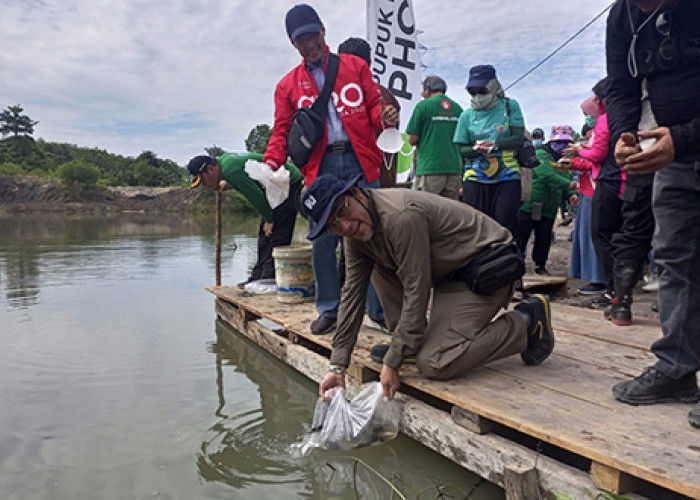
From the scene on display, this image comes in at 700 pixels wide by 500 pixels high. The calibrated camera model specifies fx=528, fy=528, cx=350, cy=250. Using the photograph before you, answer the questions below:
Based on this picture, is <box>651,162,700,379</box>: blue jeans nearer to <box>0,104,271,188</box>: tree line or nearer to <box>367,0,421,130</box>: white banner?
<box>367,0,421,130</box>: white banner

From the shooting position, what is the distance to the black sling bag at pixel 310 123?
335 cm

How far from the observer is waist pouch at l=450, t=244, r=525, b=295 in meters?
2.48

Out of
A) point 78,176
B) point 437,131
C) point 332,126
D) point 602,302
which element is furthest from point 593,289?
point 78,176

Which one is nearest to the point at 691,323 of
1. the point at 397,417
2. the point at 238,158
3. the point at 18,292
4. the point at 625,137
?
the point at 625,137

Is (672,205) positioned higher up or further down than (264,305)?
higher up

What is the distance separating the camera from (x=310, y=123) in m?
3.33

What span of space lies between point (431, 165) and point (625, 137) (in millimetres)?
3350

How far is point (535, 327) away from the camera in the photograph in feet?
8.54

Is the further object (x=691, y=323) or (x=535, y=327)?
(x=535, y=327)

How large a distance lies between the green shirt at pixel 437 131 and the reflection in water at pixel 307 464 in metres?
2.75

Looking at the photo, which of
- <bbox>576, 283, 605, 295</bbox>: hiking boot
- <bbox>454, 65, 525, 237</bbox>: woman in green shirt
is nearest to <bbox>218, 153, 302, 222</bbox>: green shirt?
<bbox>454, 65, 525, 237</bbox>: woman in green shirt

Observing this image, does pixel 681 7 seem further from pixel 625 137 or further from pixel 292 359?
pixel 292 359

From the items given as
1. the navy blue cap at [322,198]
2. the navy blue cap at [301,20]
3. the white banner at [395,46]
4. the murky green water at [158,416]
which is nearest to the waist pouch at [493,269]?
the navy blue cap at [322,198]

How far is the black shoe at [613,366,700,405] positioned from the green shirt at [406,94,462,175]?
331 cm
